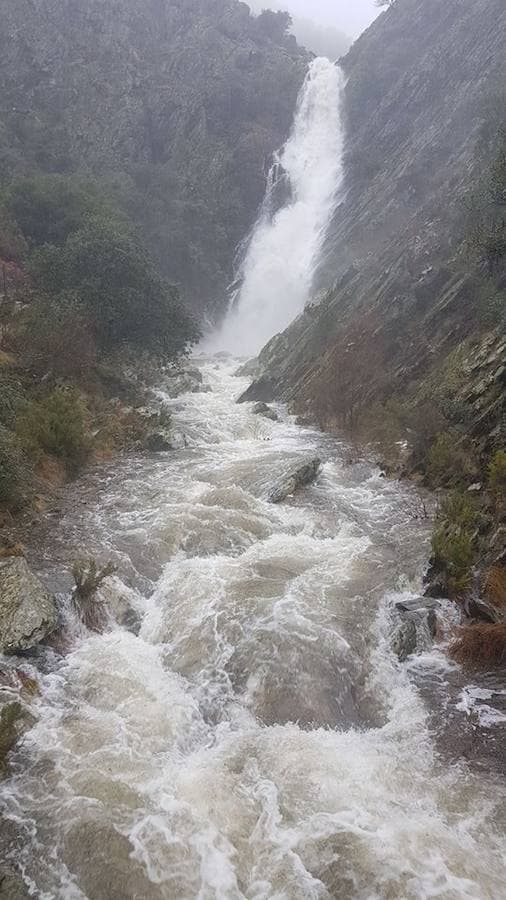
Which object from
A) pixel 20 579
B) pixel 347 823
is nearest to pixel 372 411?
pixel 20 579

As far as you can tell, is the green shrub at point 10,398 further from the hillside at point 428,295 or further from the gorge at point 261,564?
the hillside at point 428,295

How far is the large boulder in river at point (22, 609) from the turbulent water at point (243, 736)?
429 millimetres

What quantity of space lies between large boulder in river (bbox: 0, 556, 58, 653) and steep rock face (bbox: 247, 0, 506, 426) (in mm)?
10963

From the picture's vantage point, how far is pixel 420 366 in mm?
21406

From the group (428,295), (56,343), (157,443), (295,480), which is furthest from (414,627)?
(428,295)

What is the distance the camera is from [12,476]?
11.1 metres

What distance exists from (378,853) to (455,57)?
54851 mm

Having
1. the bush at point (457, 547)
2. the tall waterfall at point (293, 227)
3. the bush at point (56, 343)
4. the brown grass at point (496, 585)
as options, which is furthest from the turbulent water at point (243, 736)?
the tall waterfall at point (293, 227)

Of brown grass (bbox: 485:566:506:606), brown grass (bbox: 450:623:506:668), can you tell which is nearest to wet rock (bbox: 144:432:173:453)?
brown grass (bbox: 485:566:506:606)

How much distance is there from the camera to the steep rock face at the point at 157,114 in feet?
162

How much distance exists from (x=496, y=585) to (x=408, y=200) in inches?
1352

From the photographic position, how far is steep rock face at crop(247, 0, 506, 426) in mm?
22703

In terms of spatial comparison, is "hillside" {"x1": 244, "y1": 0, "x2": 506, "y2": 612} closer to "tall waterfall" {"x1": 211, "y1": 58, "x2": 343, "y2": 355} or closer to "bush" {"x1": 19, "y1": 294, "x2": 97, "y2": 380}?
"tall waterfall" {"x1": 211, "y1": 58, "x2": 343, "y2": 355}

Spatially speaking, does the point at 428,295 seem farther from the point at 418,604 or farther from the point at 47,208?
the point at 47,208
